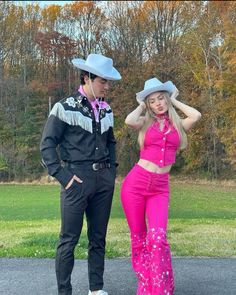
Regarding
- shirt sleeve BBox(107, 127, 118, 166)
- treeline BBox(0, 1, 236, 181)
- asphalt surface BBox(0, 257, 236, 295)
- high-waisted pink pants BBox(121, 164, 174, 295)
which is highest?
treeline BBox(0, 1, 236, 181)

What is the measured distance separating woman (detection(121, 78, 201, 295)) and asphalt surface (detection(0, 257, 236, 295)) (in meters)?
0.47

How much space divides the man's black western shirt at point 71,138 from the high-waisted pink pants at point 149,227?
0.39 m

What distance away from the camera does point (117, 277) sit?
5.25 m

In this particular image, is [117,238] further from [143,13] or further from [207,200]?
[143,13]

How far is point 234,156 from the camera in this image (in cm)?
3503

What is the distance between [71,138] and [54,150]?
0.20 meters

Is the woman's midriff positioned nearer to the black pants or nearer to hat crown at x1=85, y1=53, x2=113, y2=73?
the black pants

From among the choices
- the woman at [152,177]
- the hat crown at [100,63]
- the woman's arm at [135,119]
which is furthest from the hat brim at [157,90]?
the hat crown at [100,63]

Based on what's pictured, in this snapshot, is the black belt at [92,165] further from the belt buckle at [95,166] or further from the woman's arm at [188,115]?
the woman's arm at [188,115]

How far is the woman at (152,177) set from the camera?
174 inches

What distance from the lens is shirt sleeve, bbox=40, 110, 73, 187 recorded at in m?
4.28

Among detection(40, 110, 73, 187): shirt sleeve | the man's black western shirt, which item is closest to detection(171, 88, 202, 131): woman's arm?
the man's black western shirt

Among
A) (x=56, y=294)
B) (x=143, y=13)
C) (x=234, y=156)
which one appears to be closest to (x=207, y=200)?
(x=234, y=156)

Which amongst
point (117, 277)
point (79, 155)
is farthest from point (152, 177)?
point (117, 277)
